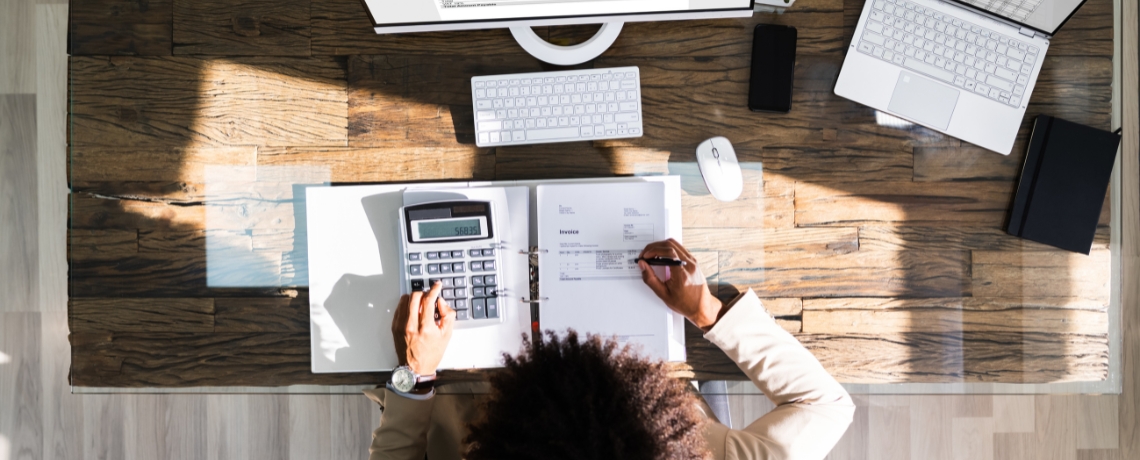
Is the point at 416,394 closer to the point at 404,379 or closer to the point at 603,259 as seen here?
the point at 404,379

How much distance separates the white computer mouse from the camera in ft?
3.61

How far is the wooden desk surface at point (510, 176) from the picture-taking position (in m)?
1.11

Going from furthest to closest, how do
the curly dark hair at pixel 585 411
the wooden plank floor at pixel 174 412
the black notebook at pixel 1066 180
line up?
the wooden plank floor at pixel 174 412 → the black notebook at pixel 1066 180 → the curly dark hair at pixel 585 411

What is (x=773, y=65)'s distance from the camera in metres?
1.10

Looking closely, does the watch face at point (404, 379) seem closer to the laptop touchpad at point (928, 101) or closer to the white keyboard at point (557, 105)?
the white keyboard at point (557, 105)

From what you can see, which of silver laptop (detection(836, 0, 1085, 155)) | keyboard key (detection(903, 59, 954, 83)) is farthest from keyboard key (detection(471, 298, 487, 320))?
→ keyboard key (detection(903, 59, 954, 83))

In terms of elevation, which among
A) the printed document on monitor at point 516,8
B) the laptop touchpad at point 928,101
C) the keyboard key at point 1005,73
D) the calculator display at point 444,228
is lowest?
the calculator display at point 444,228

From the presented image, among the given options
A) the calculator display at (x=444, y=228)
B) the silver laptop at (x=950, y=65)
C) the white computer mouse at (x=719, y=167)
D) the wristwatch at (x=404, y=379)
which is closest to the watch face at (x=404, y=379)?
the wristwatch at (x=404, y=379)

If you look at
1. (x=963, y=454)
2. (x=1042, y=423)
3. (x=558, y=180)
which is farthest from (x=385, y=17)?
(x=1042, y=423)

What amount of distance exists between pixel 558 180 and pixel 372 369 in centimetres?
51

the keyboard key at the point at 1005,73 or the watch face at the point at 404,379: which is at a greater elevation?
the keyboard key at the point at 1005,73

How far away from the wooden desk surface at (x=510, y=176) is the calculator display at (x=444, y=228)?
114 millimetres

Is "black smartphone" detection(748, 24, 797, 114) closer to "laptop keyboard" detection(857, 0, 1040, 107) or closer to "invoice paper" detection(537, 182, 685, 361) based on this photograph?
"laptop keyboard" detection(857, 0, 1040, 107)

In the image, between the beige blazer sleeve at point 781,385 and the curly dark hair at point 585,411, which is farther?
the beige blazer sleeve at point 781,385
